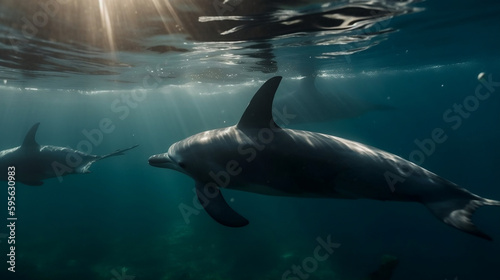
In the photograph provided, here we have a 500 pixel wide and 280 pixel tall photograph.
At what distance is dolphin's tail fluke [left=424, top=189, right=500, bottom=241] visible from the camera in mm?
4031

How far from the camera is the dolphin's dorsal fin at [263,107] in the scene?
5574 millimetres

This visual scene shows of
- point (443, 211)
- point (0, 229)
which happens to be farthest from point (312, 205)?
point (0, 229)

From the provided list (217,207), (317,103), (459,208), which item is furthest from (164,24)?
(317,103)

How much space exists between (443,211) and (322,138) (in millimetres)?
2128

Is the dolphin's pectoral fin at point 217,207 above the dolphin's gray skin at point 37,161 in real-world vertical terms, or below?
above

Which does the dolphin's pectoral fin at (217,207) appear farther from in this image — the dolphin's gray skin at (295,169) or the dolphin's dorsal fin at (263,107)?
the dolphin's dorsal fin at (263,107)

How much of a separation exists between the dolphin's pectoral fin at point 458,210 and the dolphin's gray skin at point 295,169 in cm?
1

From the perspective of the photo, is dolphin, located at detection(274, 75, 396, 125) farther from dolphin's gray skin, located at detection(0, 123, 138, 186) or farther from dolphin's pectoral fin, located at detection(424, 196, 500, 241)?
dolphin's pectoral fin, located at detection(424, 196, 500, 241)

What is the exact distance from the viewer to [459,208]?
447 cm

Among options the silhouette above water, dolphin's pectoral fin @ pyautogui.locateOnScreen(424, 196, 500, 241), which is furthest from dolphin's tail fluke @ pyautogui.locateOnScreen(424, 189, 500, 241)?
the silhouette above water

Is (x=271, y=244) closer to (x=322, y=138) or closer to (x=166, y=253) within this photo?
(x=166, y=253)

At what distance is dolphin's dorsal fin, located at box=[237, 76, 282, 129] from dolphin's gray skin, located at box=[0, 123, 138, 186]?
291 inches

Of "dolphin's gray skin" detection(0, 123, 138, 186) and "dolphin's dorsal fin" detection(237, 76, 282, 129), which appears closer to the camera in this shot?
"dolphin's dorsal fin" detection(237, 76, 282, 129)

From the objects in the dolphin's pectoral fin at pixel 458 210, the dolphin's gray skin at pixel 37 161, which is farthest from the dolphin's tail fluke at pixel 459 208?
the dolphin's gray skin at pixel 37 161
